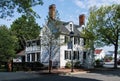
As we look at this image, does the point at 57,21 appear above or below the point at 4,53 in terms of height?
above

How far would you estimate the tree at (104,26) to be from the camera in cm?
5019

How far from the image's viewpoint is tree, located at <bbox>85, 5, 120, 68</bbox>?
50.2 m

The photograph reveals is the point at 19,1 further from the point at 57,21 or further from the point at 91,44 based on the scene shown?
the point at 91,44

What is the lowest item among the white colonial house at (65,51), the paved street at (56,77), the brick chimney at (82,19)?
the paved street at (56,77)

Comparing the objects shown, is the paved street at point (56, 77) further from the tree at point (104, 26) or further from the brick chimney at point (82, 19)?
the brick chimney at point (82, 19)

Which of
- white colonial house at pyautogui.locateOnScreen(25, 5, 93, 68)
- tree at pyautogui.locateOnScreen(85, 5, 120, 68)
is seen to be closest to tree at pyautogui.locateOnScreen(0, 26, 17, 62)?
white colonial house at pyautogui.locateOnScreen(25, 5, 93, 68)

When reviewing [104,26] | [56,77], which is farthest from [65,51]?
[56,77]

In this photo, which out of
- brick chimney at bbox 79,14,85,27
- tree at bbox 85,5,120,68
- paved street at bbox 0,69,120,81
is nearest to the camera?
paved street at bbox 0,69,120,81

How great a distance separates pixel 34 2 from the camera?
19578 mm

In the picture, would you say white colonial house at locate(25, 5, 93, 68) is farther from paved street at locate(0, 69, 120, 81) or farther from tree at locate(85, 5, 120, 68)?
paved street at locate(0, 69, 120, 81)

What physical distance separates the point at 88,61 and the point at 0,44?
664 inches

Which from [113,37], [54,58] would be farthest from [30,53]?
[113,37]

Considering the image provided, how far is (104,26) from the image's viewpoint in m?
50.8

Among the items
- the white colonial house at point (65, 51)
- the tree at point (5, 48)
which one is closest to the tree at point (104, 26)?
the white colonial house at point (65, 51)
